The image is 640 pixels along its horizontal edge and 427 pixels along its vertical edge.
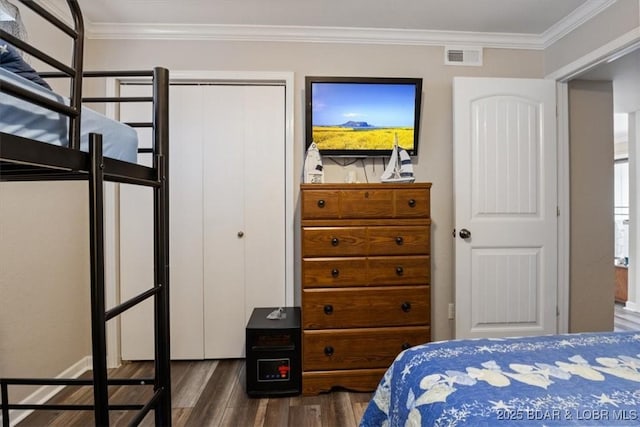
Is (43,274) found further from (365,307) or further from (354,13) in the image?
(354,13)

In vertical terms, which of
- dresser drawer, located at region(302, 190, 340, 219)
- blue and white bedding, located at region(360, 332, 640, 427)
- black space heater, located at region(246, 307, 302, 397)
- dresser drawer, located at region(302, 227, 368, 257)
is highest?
dresser drawer, located at region(302, 190, 340, 219)

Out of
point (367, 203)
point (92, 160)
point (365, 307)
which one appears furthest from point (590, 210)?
point (92, 160)

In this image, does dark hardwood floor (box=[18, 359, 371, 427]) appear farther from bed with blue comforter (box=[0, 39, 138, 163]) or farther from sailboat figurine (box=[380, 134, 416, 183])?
bed with blue comforter (box=[0, 39, 138, 163])

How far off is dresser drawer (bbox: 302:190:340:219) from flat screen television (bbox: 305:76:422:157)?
0.54 m

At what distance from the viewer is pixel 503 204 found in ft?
7.66

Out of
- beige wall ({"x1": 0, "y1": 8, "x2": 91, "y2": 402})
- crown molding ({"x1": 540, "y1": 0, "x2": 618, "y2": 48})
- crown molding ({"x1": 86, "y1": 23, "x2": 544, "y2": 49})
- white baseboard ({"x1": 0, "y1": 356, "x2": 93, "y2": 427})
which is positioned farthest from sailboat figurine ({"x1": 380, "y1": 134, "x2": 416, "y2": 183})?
white baseboard ({"x1": 0, "y1": 356, "x2": 93, "y2": 427})

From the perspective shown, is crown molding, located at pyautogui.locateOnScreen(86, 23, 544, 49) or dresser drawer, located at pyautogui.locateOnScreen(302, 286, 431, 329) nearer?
dresser drawer, located at pyautogui.locateOnScreen(302, 286, 431, 329)

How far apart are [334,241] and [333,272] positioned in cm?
19

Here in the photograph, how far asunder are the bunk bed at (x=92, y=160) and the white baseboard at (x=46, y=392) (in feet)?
2.07

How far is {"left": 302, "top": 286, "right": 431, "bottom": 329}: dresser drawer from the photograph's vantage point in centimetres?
194

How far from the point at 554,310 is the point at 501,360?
6.20 ft

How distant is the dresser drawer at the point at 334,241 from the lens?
1940 mm

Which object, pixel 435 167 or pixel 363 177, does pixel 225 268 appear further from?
pixel 435 167

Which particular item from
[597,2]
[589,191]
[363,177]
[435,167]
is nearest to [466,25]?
[597,2]
